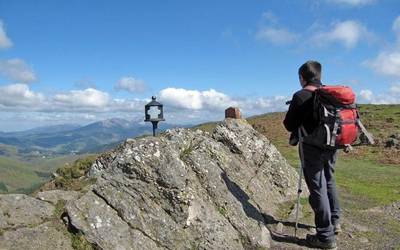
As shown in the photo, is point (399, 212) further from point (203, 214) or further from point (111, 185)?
point (111, 185)

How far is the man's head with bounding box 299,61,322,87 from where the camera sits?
9.01 m

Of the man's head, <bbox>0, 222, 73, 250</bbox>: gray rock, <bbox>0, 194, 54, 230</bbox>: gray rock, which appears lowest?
<bbox>0, 222, 73, 250</bbox>: gray rock

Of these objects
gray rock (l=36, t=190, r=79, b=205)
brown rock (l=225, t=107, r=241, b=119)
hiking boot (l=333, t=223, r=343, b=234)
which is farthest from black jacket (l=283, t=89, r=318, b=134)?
brown rock (l=225, t=107, r=241, b=119)

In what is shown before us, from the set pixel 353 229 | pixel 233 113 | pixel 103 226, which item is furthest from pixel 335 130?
pixel 233 113

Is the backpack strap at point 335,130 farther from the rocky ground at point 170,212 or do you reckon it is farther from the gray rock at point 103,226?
the gray rock at point 103,226

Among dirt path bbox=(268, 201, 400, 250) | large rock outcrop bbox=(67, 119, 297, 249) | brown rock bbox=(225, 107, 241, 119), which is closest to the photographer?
large rock outcrop bbox=(67, 119, 297, 249)

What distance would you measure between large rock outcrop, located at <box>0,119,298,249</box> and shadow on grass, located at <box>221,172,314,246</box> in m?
0.03

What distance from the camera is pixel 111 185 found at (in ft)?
28.6

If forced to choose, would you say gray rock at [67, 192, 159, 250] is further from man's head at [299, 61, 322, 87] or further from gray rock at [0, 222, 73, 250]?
man's head at [299, 61, 322, 87]

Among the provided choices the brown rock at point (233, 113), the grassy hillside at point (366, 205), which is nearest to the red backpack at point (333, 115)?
the grassy hillside at point (366, 205)

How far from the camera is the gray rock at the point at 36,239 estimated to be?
718 cm

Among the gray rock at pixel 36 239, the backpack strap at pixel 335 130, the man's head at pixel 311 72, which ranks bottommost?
the gray rock at pixel 36 239

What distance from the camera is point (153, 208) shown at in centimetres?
869

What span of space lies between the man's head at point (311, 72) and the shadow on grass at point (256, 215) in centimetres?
323
